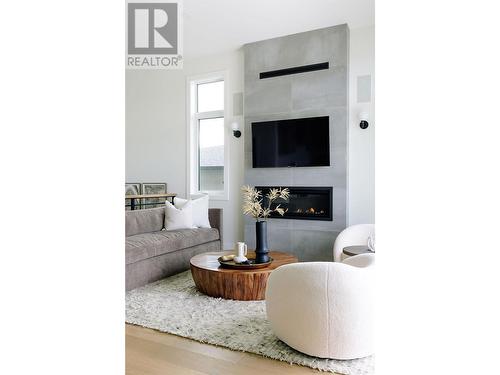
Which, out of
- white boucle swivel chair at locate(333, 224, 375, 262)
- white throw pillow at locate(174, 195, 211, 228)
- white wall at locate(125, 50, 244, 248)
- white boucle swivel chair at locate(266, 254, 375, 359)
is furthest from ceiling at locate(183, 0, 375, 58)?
white boucle swivel chair at locate(266, 254, 375, 359)

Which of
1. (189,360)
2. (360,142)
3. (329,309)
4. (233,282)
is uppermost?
(360,142)

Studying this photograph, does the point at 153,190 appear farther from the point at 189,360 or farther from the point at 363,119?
the point at 189,360

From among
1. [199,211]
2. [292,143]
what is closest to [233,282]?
[199,211]

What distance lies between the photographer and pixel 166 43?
17.1ft

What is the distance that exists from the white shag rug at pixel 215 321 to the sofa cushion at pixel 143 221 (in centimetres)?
77

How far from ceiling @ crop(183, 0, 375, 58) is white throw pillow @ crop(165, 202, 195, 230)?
243 centimetres

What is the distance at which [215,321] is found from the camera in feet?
8.34

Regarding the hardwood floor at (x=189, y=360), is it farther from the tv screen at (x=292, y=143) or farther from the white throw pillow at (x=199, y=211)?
the tv screen at (x=292, y=143)

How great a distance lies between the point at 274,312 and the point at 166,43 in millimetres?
4455
